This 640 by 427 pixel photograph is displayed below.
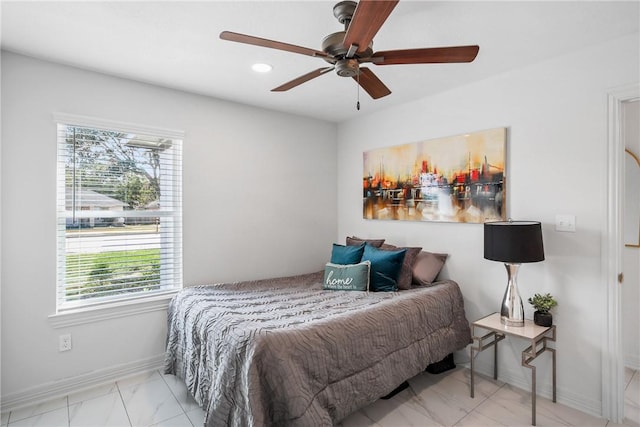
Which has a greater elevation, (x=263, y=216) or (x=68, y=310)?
(x=263, y=216)

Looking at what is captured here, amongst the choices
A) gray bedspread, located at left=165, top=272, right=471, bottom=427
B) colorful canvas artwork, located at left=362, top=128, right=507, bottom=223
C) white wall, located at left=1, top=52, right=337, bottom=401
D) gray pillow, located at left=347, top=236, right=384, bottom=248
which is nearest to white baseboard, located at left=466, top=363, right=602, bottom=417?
gray bedspread, located at left=165, top=272, right=471, bottom=427

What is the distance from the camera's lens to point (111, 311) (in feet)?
8.81

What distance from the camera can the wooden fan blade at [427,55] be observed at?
162 cm

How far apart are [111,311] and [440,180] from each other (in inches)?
119

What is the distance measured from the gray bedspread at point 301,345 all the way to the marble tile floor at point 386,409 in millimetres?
214

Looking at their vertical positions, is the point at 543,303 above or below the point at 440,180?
below

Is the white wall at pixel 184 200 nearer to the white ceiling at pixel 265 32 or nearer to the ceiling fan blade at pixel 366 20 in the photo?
the white ceiling at pixel 265 32

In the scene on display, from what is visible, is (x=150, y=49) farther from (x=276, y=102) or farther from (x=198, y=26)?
(x=276, y=102)

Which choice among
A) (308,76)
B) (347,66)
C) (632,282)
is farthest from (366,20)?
(632,282)

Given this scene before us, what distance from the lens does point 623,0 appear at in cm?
176

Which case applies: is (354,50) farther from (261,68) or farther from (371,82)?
(261,68)

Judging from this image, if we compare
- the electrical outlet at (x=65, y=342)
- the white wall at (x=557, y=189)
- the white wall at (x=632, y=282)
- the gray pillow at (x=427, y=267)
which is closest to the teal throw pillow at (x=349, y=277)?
the gray pillow at (x=427, y=267)

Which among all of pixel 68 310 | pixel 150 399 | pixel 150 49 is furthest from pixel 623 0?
pixel 68 310

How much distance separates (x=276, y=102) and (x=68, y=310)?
2.49m
